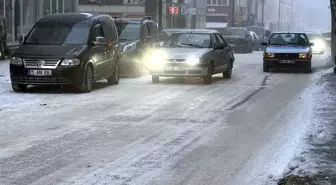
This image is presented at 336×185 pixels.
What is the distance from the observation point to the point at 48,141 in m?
9.34

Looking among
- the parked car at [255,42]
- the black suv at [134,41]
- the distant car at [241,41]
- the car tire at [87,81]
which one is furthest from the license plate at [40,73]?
the parked car at [255,42]

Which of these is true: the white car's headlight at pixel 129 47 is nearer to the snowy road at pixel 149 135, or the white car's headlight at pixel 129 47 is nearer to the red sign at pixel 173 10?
the snowy road at pixel 149 135

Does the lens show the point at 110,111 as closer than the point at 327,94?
Yes

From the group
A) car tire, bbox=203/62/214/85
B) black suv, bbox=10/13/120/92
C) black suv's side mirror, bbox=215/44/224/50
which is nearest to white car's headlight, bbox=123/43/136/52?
black suv, bbox=10/13/120/92

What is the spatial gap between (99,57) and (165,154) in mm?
8918

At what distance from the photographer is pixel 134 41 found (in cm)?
2172

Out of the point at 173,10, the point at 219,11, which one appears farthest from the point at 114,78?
the point at 219,11

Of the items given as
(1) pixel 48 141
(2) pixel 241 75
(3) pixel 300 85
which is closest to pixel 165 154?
(1) pixel 48 141

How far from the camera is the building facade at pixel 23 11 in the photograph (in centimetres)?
3232

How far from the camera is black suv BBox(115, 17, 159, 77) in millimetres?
21016

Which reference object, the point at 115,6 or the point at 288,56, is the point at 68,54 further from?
the point at 115,6

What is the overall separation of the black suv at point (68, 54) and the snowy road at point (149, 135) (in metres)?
0.45

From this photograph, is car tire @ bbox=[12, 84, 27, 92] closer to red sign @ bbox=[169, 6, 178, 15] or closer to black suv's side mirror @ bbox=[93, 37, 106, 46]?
black suv's side mirror @ bbox=[93, 37, 106, 46]

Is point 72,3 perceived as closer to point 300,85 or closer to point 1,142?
point 300,85
